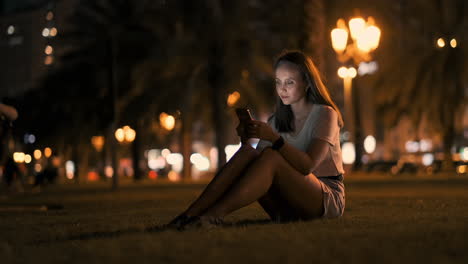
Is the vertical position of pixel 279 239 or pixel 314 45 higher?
pixel 314 45

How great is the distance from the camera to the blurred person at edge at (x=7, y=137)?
13.6m

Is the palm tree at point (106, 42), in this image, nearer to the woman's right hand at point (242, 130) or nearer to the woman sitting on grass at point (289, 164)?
the woman sitting on grass at point (289, 164)

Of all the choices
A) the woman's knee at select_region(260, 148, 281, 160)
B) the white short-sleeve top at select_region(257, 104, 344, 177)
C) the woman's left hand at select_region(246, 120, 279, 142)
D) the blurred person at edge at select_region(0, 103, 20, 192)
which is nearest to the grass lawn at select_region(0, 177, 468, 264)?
the white short-sleeve top at select_region(257, 104, 344, 177)

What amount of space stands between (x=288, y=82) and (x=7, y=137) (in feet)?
39.5

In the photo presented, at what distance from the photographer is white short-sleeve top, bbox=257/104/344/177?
734cm

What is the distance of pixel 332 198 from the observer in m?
7.61

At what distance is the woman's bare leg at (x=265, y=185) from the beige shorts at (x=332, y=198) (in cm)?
30

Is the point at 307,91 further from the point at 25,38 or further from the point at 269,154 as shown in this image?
the point at 25,38

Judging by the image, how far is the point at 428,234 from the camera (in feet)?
20.7

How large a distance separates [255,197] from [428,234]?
141 cm

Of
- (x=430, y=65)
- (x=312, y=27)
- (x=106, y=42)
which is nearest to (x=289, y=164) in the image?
(x=312, y=27)

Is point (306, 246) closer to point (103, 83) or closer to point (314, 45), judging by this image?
point (314, 45)

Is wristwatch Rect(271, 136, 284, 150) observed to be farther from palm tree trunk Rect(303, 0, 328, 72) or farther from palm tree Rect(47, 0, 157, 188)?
palm tree Rect(47, 0, 157, 188)

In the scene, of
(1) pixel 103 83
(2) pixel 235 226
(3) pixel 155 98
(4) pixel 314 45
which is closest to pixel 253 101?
(3) pixel 155 98
